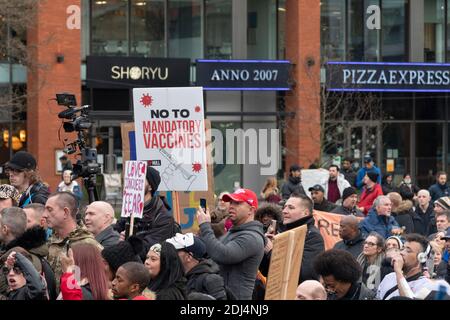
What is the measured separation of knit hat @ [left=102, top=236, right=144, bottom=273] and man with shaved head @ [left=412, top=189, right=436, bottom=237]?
8.84 metres

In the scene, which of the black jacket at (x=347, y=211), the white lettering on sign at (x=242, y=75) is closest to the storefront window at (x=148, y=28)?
the white lettering on sign at (x=242, y=75)

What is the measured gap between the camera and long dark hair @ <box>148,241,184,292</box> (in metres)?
7.18


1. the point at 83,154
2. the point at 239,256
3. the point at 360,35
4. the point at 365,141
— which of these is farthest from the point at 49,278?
the point at 360,35

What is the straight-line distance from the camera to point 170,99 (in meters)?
11.4

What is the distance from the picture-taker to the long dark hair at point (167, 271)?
23.6ft

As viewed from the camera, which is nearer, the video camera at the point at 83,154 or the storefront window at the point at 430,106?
the video camera at the point at 83,154

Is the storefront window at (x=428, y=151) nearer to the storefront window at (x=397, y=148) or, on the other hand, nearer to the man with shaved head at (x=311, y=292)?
the storefront window at (x=397, y=148)

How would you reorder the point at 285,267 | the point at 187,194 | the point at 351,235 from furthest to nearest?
the point at 187,194 < the point at 351,235 < the point at 285,267

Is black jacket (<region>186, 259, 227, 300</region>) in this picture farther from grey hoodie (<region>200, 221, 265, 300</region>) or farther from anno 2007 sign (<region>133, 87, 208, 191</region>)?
anno 2007 sign (<region>133, 87, 208, 191</region>)

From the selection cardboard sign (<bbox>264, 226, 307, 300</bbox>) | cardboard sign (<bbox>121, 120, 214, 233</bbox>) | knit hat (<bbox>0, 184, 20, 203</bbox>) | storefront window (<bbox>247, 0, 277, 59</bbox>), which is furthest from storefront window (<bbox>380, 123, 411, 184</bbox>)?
cardboard sign (<bbox>264, 226, 307, 300</bbox>)

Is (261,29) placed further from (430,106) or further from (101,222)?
(101,222)

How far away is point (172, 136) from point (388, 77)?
27980mm

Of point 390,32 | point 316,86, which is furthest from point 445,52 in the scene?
point 316,86

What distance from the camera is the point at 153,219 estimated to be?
383 inches
